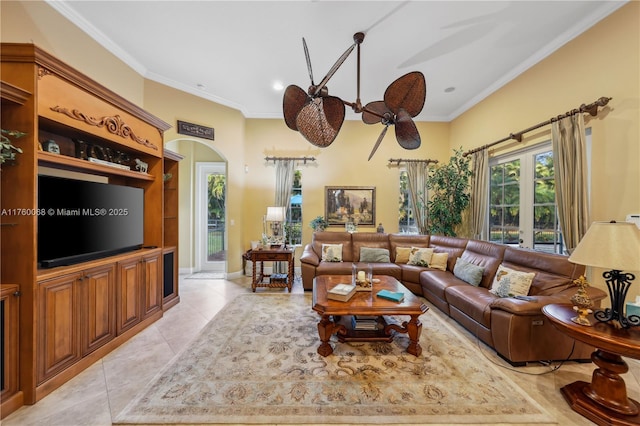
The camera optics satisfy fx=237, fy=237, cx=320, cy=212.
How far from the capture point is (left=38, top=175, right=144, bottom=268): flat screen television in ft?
6.42

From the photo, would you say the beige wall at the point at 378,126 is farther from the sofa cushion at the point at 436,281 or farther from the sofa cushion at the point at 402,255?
the sofa cushion at the point at 436,281

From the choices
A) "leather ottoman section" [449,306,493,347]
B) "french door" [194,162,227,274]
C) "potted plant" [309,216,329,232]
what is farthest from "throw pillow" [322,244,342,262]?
"french door" [194,162,227,274]

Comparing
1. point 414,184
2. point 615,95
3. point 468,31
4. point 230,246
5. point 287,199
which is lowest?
point 230,246

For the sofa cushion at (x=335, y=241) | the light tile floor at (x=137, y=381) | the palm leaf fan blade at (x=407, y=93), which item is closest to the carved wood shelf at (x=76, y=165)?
the light tile floor at (x=137, y=381)

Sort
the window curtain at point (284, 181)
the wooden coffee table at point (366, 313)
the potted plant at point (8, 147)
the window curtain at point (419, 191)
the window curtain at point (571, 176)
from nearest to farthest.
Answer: the potted plant at point (8, 147) → the wooden coffee table at point (366, 313) → the window curtain at point (571, 176) → the window curtain at point (419, 191) → the window curtain at point (284, 181)

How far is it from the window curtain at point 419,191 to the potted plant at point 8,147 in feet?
17.8

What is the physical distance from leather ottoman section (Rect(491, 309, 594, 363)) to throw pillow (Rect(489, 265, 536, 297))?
0.50 meters

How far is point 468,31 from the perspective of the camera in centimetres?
277

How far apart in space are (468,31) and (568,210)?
7.73 feet

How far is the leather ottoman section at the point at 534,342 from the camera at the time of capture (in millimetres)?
2150

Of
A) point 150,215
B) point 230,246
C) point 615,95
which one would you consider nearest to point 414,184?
point 615,95

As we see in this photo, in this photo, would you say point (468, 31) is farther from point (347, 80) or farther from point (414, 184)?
point (414, 184)

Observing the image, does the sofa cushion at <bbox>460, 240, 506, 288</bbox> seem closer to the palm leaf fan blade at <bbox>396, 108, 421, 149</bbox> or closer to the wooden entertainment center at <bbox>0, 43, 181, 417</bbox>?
the palm leaf fan blade at <bbox>396, 108, 421, 149</bbox>

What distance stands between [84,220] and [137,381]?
A: 5.07 feet
